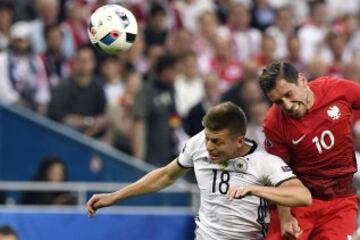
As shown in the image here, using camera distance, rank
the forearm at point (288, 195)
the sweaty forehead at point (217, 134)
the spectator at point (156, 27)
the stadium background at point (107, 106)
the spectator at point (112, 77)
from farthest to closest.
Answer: the spectator at point (156, 27) → the spectator at point (112, 77) → the stadium background at point (107, 106) → the sweaty forehead at point (217, 134) → the forearm at point (288, 195)

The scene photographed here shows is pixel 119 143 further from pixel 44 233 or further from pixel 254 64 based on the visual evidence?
pixel 44 233

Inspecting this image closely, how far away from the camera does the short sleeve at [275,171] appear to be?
32.1ft

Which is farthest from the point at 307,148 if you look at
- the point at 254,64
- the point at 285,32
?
the point at 285,32

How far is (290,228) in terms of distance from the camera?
9859mm

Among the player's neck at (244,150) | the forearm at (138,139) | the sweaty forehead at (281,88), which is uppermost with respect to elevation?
the sweaty forehead at (281,88)

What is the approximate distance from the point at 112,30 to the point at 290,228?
2119 millimetres

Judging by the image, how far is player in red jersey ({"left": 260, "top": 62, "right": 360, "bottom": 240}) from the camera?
33.2ft

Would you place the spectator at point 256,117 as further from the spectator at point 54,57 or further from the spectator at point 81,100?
the spectator at point 54,57

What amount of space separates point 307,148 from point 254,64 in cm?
739

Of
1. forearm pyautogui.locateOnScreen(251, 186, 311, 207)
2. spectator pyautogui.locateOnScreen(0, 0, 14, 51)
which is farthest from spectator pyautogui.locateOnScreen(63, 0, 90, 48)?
forearm pyautogui.locateOnScreen(251, 186, 311, 207)

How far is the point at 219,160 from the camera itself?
9961 mm

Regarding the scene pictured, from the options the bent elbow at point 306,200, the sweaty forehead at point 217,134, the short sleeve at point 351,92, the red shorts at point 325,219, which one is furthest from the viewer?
the short sleeve at point 351,92

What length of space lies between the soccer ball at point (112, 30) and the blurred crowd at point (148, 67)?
5.04 metres

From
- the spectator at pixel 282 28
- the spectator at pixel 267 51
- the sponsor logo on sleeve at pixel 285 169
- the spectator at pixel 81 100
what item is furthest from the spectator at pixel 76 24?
the sponsor logo on sleeve at pixel 285 169
